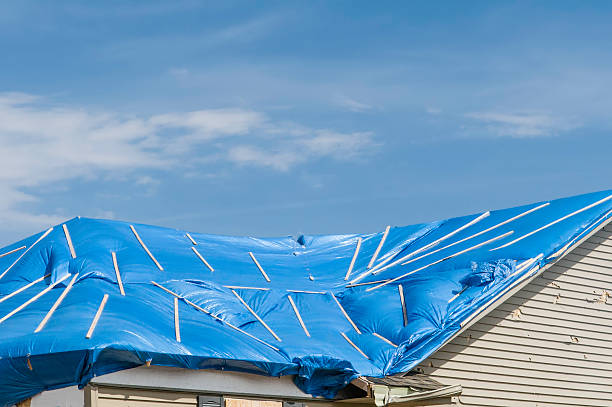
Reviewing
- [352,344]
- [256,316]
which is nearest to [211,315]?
[256,316]

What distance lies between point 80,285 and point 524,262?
8.22m

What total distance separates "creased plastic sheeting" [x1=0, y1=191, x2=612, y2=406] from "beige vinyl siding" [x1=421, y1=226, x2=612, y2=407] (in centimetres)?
54

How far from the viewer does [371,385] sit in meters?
15.0

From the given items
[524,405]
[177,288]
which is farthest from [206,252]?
[524,405]

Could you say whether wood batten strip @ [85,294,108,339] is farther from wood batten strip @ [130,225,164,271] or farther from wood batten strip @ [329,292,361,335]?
wood batten strip @ [329,292,361,335]

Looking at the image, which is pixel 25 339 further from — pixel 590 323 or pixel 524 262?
pixel 590 323

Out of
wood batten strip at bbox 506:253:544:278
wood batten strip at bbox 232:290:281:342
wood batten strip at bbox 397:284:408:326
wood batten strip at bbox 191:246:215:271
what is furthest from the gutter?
wood batten strip at bbox 191:246:215:271

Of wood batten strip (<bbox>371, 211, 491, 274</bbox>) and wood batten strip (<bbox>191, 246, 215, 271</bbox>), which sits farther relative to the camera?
wood batten strip (<bbox>371, 211, 491, 274</bbox>)

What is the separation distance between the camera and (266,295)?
57.9 feet

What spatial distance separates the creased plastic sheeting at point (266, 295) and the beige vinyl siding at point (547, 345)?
0.54m

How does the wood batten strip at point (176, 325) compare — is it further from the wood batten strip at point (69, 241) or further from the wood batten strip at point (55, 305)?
the wood batten strip at point (69, 241)

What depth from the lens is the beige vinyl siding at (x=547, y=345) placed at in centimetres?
1683

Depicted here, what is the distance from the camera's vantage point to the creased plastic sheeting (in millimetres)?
13977

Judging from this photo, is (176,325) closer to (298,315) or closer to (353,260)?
(298,315)
